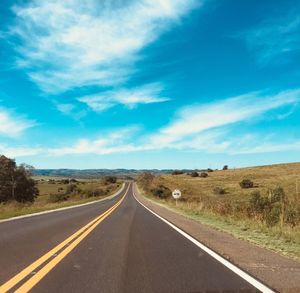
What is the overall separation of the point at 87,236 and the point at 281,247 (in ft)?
18.8

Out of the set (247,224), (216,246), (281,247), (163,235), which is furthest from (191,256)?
(247,224)

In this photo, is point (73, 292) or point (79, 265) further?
point (79, 265)

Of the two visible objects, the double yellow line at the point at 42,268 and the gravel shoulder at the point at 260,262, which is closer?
the double yellow line at the point at 42,268

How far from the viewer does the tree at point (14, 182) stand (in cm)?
7481

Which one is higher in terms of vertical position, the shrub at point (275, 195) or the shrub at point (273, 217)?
the shrub at point (275, 195)

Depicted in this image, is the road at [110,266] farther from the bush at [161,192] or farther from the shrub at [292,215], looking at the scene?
the bush at [161,192]

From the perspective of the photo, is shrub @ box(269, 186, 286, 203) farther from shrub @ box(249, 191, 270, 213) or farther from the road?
the road

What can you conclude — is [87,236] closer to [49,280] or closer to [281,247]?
[281,247]

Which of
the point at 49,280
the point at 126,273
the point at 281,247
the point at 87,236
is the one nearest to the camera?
the point at 49,280

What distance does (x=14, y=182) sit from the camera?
76125 millimetres

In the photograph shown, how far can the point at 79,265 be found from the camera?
8.70m

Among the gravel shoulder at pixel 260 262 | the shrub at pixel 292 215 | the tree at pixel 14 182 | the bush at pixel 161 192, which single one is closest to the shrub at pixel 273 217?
the shrub at pixel 292 215

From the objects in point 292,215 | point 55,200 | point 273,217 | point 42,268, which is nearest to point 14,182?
point 55,200

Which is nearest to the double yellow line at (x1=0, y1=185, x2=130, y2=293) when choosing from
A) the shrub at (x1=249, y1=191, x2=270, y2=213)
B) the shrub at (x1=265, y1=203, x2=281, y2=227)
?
the shrub at (x1=265, y1=203, x2=281, y2=227)
